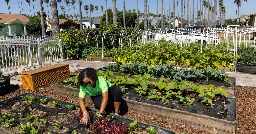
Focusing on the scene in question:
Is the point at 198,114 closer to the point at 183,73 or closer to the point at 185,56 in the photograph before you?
the point at 183,73

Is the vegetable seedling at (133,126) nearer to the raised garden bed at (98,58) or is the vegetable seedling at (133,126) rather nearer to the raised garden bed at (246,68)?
the raised garden bed at (246,68)

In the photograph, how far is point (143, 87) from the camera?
5273 mm

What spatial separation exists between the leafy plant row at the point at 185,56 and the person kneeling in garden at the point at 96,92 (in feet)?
9.81

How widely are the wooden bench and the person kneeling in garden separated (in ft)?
10.0

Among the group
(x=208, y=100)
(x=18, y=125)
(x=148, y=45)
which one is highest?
(x=148, y=45)

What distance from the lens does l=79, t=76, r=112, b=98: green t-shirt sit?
4130mm

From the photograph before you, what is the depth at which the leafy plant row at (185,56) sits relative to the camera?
284 inches

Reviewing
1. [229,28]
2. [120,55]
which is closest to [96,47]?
[120,55]

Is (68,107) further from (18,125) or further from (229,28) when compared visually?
(229,28)

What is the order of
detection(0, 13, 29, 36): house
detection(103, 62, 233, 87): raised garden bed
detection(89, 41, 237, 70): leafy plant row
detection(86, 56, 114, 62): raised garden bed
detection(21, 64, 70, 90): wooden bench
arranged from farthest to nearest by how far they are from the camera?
detection(0, 13, 29, 36): house → detection(86, 56, 114, 62): raised garden bed → detection(89, 41, 237, 70): leafy plant row → detection(21, 64, 70, 90): wooden bench → detection(103, 62, 233, 87): raised garden bed

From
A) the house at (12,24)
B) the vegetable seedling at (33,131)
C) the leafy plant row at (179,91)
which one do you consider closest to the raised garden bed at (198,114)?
the leafy plant row at (179,91)

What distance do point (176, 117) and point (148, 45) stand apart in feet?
17.7

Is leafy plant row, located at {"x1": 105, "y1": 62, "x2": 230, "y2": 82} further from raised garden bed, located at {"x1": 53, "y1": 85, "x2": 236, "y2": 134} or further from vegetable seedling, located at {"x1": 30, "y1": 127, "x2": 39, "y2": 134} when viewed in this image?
vegetable seedling, located at {"x1": 30, "y1": 127, "x2": 39, "y2": 134}

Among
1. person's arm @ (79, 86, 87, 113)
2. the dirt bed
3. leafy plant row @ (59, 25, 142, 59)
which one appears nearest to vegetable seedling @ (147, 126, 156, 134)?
the dirt bed
